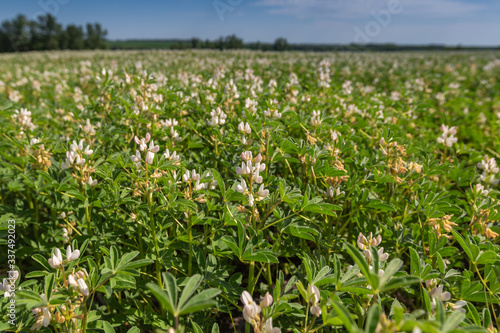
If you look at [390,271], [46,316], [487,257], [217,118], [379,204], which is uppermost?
[217,118]

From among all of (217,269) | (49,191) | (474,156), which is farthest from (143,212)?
(474,156)

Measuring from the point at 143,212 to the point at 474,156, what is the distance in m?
3.29

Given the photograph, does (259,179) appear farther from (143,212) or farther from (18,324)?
(18,324)

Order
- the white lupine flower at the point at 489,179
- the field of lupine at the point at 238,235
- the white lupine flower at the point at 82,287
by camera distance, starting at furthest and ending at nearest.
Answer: the white lupine flower at the point at 489,179
the field of lupine at the point at 238,235
the white lupine flower at the point at 82,287

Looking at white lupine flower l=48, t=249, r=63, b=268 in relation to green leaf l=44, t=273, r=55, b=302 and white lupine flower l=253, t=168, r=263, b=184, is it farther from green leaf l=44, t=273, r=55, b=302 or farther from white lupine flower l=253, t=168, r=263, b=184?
white lupine flower l=253, t=168, r=263, b=184

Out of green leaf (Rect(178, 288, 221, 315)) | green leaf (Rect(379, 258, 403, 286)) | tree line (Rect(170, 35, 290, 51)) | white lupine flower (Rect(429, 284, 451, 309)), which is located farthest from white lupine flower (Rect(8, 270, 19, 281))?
tree line (Rect(170, 35, 290, 51))

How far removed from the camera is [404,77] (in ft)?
29.3

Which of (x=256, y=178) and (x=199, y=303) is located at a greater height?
(x=256, y=178)

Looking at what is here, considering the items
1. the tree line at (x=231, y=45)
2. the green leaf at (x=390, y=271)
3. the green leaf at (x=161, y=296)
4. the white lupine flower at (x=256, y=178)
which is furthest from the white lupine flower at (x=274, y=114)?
the tree line at (x=231, y=45)

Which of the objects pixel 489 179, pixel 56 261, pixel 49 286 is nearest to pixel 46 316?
pixel 49 286

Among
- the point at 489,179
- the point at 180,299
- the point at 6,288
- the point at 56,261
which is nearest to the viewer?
the point at 180,299

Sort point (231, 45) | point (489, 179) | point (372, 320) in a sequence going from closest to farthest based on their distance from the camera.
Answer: point (372, 320) < point (489, 179) < point (231, 45)

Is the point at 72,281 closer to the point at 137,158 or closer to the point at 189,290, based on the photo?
the point at 189,290

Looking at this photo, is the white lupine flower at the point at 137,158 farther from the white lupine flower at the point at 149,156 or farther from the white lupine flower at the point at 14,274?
the white lupine flower at the point at 14,274
